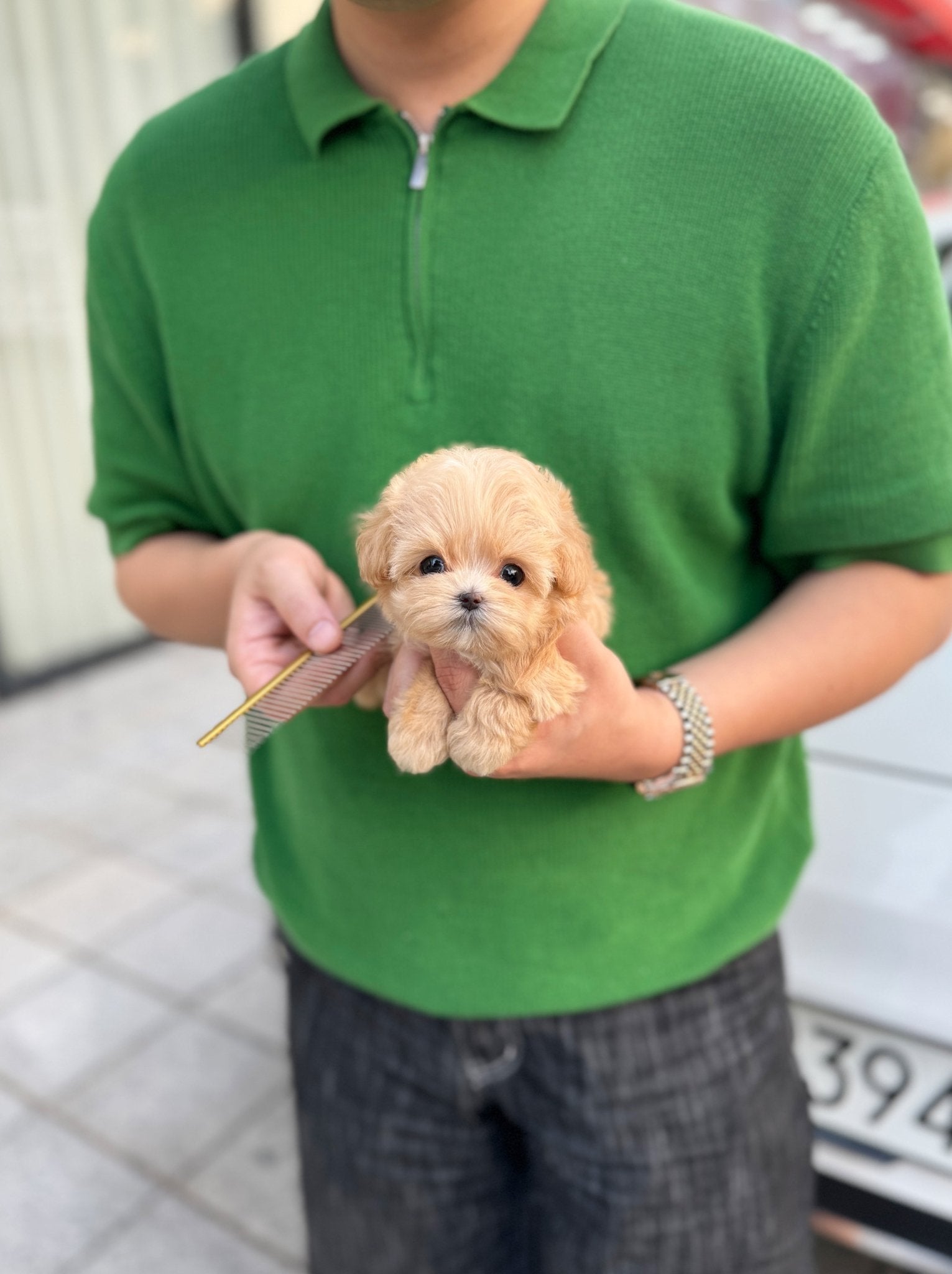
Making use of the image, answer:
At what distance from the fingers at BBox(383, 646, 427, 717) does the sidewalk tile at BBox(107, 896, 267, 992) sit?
2897 millimetres

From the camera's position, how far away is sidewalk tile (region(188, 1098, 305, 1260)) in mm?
2570

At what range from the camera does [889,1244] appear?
190 centimetres

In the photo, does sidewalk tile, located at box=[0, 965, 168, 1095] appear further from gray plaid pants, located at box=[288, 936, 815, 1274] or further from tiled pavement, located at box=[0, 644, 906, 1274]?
gray plaid pants, located at box=[288, 936, 815, 1274]

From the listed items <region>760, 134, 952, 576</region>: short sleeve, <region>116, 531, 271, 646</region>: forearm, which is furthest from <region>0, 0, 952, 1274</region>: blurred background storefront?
<region>116, 531, 271, 646</region>: forearm

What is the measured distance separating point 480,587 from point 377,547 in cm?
12

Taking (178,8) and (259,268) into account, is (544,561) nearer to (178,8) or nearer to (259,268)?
(259,268)

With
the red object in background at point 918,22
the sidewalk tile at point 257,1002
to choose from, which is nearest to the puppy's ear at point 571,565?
the sidewalk tile at point 257,1002

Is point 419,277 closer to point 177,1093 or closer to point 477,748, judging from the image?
point 477,748

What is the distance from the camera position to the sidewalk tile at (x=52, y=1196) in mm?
2504

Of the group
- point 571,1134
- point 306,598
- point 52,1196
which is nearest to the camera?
point 306,598

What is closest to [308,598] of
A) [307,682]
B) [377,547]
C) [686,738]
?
[307,682]

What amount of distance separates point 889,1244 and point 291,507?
1.74 metres

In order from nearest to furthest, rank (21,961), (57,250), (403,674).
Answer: (403,674) < (21,961) < (57,250)

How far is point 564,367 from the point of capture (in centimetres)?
108
